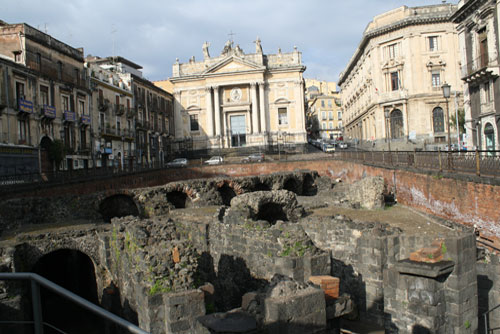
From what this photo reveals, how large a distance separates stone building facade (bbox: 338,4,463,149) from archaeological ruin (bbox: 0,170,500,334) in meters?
27.1

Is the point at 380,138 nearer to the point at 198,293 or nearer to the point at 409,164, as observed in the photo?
the point at 409,164

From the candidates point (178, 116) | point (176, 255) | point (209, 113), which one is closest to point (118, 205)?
point (176, 255)

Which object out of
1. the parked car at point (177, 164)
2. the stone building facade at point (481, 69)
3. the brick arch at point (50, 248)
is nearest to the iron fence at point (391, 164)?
the parked car at point (177, 164)

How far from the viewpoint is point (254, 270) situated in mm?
9828

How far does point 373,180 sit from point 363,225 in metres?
7.36

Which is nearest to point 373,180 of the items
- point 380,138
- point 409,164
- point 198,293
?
point 409,164

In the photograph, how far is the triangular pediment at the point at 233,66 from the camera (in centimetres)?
5316

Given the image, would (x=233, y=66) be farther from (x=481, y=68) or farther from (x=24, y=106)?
(x=481, y=68)

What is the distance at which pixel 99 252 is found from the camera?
12508 mm

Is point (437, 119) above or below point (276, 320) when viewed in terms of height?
above

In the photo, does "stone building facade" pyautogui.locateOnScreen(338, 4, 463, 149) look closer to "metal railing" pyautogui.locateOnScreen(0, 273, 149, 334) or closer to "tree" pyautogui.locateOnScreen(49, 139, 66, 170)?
"tree" pyautogui.locateOnScreen(49, 139, 66, 170)

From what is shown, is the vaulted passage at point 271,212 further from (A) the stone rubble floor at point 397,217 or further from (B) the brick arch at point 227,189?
(B) the brick arch at point 227,189

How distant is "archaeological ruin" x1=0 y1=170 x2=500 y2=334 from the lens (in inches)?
266

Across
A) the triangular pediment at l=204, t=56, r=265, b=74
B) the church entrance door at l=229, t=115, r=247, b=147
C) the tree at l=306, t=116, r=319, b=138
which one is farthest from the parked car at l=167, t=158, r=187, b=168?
the tree at l=306, t=116, r=319, b=138
